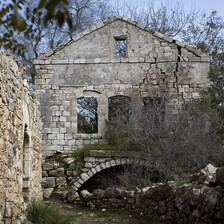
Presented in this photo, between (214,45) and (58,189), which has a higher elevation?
(214,45)

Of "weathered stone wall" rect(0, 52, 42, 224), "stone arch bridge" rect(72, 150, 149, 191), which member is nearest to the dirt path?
"stone arch bridge" rect(72, 150, 149, 191)

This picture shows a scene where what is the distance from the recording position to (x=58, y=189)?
492 inches

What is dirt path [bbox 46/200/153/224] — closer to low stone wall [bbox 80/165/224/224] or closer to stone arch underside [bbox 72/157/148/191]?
low stone wall [bbox 80/165/224/224]

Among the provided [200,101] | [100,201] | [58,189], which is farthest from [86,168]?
[200,101]

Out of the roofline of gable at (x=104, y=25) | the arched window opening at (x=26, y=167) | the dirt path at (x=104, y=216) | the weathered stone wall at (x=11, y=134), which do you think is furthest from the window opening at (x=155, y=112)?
the weathered stone wall at (x=11, y=134)

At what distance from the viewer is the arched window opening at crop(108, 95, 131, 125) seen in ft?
46.1

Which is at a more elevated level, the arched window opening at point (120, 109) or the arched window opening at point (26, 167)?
the arched window opening at point (120, 109)

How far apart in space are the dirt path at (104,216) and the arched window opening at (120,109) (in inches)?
155

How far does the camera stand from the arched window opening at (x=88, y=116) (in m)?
16.7

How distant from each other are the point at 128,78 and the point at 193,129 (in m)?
3.67

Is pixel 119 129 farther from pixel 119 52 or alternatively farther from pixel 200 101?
pixel 119 52

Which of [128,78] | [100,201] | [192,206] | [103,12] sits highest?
[103,12]

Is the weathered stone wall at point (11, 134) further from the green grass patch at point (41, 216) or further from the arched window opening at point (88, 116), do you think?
the arched window opening at point (88, 116)

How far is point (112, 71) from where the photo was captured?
1482 centimetres
